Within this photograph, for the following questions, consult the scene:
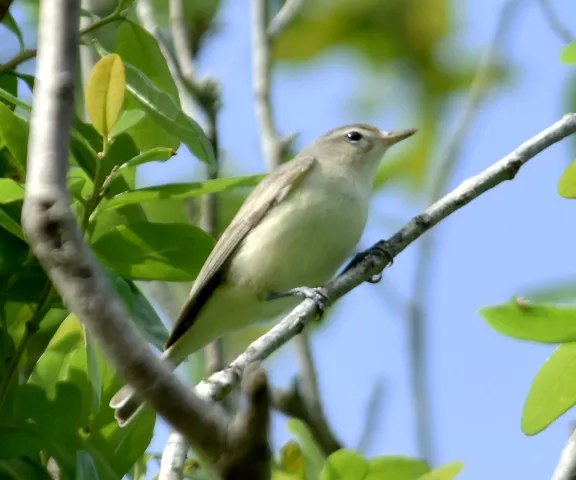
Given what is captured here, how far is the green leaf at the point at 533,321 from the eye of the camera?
181 centimetres

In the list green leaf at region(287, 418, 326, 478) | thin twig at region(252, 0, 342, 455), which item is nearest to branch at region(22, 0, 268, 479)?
green leaf at region(287, 418, 326, 478)

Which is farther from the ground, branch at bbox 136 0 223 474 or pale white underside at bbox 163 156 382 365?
branch at bbox 136 0 223 474

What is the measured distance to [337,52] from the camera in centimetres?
473

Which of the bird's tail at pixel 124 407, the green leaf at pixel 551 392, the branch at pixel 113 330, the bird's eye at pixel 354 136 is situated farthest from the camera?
the bird's eye at pixel 354 136

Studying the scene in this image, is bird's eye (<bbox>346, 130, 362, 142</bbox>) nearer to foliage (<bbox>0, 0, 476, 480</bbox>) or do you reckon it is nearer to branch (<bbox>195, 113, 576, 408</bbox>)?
branch (<bbox>195, 113, 576, 408</bbox>)

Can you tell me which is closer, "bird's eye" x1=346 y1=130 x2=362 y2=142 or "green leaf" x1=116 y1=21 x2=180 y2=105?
"green leaf" x1=116 y1=21 x2=180 y2=105

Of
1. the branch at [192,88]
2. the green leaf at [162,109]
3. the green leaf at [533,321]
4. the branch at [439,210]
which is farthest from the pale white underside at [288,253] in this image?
the green leaf at [533,321]

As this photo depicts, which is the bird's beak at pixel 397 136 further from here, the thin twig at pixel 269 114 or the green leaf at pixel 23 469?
the green leaf at pixel 23 469

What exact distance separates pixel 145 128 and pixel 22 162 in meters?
0.37

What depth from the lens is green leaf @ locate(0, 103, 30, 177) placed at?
2.00 m

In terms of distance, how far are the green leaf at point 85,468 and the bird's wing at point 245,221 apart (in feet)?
Answer: 5.10

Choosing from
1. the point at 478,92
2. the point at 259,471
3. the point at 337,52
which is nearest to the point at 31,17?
the point at 337,52

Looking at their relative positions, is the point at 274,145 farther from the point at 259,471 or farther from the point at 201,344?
the point at 259,471

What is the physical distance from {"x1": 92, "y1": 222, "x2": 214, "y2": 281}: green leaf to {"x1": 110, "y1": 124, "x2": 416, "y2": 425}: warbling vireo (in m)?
1.09
